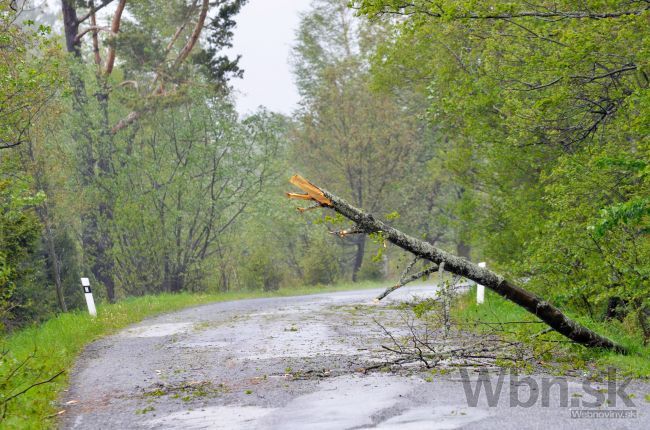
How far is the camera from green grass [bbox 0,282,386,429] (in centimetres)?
687

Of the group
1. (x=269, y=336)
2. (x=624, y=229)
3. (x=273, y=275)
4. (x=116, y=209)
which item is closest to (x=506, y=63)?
(x=624, y=229)

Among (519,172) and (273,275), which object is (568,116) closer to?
(519,172)

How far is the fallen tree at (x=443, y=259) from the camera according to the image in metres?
7.65

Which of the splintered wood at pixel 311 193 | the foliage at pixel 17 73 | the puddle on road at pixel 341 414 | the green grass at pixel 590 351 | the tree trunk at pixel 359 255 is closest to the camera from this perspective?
the puddle on road at pixel 341 414

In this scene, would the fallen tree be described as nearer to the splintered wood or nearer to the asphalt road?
the splintered wood

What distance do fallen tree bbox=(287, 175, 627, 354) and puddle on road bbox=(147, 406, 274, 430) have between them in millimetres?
2144

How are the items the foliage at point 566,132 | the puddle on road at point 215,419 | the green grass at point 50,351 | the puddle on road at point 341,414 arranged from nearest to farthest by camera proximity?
the puddle on road at point 341,414, the puddle on road at point 215,419, the green grass at point 50,351, the foliage at point 566,132

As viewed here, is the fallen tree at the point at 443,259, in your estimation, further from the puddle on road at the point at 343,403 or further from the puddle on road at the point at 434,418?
the puddle on road at the point at 434,418

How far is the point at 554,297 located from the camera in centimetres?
1052

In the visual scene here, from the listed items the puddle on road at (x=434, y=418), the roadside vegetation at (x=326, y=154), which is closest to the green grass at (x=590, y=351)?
the roadside vegetation at (x=326, y=154)

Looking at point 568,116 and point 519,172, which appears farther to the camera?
point 519,172

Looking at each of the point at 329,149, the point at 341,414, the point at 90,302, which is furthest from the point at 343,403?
the point at 329,149

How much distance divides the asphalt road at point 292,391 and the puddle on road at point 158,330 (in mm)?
1074

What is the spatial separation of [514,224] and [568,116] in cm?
427
